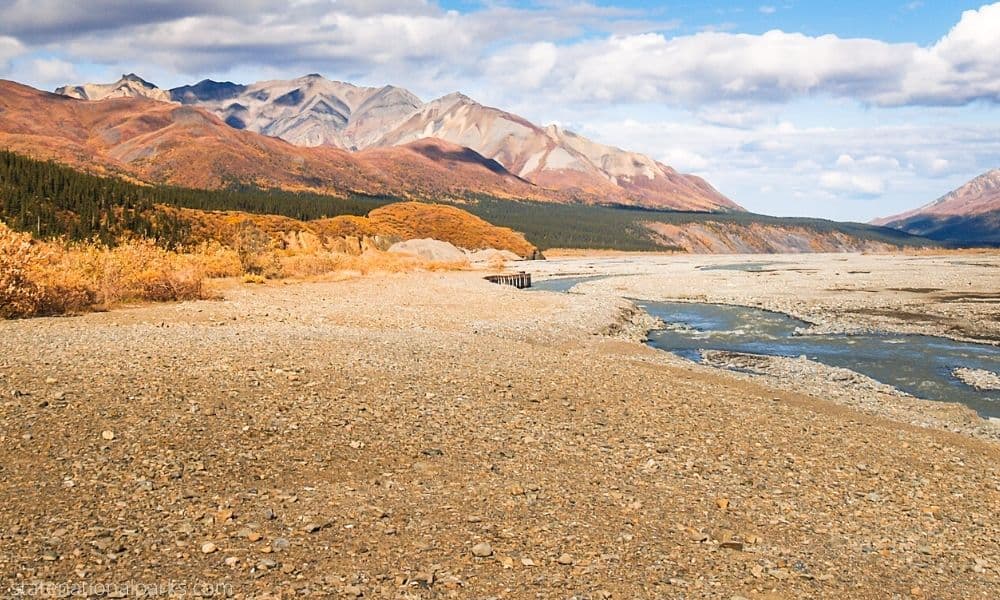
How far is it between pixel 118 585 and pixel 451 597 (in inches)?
118

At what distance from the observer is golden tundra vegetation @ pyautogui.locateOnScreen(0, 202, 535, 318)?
23406mm

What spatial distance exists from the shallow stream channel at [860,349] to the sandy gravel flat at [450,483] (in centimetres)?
726

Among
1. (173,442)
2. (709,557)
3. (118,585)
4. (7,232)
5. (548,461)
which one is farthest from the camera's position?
(7,232)

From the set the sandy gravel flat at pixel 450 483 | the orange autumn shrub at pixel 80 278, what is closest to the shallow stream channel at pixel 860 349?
the sandy gravel flat at pixel 450 483

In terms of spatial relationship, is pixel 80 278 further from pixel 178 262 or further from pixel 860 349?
pixel 860 349

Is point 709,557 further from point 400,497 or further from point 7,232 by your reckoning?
point 7,232

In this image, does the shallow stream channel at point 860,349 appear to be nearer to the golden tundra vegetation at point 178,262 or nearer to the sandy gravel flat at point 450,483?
the sandy gravel flat at point 450,483

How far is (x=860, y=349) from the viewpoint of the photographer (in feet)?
95.9

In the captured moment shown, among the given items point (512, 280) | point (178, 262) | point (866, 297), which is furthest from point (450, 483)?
point (512, 280)

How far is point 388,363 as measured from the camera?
1725cm

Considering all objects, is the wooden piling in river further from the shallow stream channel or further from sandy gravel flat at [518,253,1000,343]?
the shallow stream channel

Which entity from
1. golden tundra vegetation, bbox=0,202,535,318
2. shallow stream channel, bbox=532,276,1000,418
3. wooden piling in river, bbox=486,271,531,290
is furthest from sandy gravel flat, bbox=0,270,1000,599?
wooden piling in river, bbox=486,271,531,290

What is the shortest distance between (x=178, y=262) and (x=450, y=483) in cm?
3210

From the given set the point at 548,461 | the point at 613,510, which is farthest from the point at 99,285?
the point at 613,510
